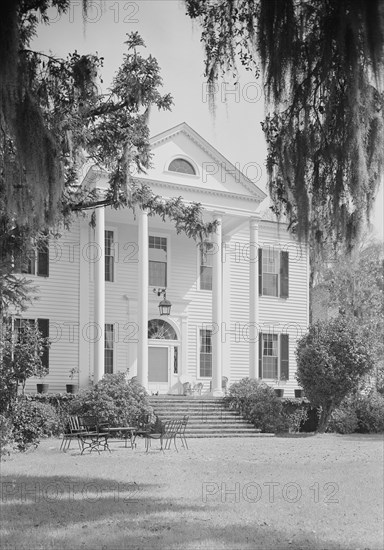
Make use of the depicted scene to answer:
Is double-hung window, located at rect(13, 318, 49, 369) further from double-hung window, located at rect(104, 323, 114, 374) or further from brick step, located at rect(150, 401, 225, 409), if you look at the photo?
brick step, located at rect(150, 401, 225, 409)

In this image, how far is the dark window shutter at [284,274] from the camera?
88.0ft

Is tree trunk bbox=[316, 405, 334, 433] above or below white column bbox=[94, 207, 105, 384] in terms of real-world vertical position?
below

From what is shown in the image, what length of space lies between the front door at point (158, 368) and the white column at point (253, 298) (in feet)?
9.42

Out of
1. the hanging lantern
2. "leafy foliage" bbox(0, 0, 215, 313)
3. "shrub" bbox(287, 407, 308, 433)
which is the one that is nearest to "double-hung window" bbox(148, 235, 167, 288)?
the hanging lantern

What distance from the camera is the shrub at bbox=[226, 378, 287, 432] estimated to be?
2108 centimetres

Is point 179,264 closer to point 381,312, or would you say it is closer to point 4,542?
point 381,312

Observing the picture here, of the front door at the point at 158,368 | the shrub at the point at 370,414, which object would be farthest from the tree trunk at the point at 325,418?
the front door at the point at 158,368

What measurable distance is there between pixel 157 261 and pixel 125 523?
17.2m

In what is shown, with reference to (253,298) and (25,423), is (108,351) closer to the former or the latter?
(253,298)

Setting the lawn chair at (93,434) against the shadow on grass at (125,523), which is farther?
the lawn chair at (93,434)

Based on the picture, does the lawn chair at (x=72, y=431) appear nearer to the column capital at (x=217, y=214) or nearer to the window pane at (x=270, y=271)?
the column capital at (x=217, y=214)

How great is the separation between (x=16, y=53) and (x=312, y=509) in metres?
6.16

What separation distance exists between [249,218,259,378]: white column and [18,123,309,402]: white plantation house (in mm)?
37

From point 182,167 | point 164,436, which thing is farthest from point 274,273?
point 164,436
